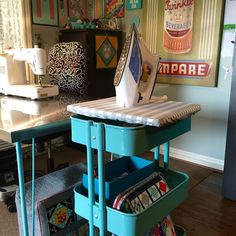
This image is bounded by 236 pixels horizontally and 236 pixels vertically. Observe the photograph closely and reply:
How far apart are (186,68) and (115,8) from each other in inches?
45.1

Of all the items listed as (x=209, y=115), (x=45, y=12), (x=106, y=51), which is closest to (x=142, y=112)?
(x=209, y=115)

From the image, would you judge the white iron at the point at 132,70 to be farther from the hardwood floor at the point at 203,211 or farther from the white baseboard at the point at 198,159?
the white baseboard at the point at 198,159

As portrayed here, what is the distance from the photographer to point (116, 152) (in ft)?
3.02

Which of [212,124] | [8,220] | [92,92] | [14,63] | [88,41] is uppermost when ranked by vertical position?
[88,41]

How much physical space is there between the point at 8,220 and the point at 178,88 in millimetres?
1973

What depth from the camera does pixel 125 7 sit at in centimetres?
295

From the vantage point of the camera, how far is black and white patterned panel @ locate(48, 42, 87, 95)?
2.15 meters

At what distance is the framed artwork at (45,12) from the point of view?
2.77 m

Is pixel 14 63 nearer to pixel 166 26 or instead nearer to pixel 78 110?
pixel 78 110

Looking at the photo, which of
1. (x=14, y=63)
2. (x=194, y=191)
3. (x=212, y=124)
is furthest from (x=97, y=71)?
(x=194, y=191)

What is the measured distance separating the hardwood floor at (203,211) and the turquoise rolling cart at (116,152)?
750mm

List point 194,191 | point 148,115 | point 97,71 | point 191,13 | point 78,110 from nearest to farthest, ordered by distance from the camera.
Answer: point 148,115 < point 78,110 < point 194,191 < point 191,13 < point 97,71

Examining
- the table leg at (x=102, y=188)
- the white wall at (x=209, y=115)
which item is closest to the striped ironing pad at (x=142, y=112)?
the table leg at (x=102, y=188)

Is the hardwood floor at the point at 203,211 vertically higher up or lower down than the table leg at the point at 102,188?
lower down
